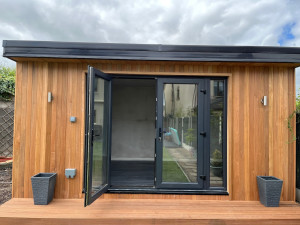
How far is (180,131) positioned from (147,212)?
3.97 feet

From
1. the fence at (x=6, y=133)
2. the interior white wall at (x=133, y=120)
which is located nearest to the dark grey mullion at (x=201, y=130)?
the interior white wall at (x=133, y=120)

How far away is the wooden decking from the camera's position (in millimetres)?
2229

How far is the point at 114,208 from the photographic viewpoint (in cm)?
248

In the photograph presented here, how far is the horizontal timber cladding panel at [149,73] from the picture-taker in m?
2.73

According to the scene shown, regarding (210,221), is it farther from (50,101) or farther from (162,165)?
(50,101)

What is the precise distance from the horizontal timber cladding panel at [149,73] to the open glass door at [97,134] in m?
0.28

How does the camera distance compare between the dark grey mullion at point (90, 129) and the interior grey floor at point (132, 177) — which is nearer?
the dark grey mullion at point (90, 129)

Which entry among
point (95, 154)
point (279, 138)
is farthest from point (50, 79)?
point (279, 138)

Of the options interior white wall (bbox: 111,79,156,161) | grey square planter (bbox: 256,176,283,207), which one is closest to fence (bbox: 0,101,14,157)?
interior white wall (bbox: 111,79,156,161)

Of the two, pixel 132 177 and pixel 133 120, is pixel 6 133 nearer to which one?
pixel 133 120

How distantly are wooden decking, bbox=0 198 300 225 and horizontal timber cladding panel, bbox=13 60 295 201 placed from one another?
16cm

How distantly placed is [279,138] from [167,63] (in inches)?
79.5

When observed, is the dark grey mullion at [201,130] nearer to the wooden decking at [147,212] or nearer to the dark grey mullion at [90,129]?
the wooden decking at [147,212]

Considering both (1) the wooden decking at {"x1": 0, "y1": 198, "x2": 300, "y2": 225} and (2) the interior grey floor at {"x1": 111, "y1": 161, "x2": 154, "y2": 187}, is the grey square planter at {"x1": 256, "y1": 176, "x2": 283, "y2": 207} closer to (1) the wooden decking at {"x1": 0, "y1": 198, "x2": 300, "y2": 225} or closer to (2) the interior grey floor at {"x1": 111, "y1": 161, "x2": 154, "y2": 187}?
(1) the wooden decking at {"x1": 0, "y1": 198, "x2": 300, "y2": 225}
